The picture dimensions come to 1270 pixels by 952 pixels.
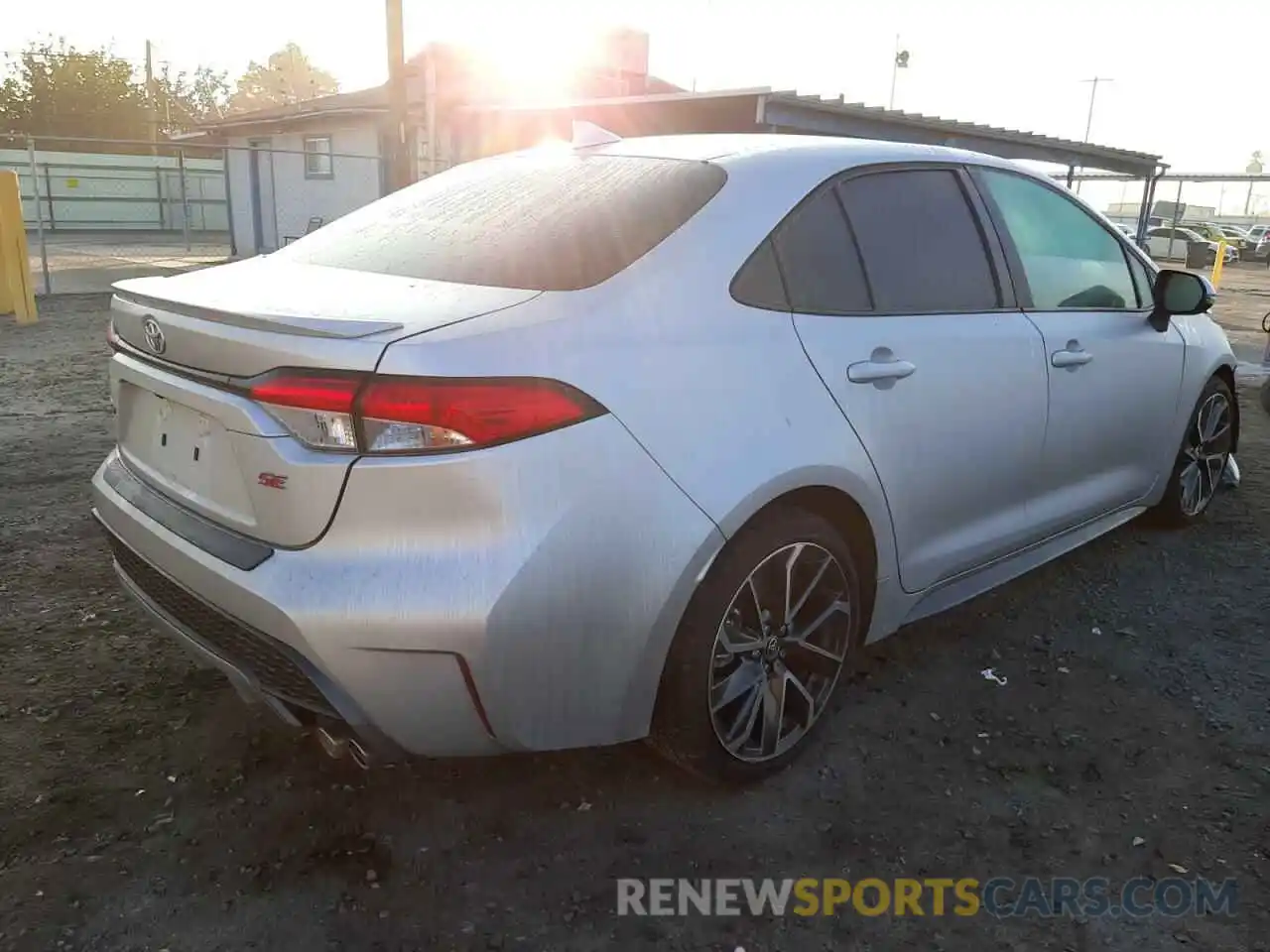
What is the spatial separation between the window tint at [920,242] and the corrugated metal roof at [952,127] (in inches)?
422

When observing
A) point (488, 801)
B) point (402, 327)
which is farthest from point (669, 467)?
point (488, 801)

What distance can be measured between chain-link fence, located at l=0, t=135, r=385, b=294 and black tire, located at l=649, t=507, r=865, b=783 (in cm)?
1422

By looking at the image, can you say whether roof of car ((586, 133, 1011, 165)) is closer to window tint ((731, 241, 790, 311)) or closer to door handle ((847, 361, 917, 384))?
window tint ((731, 241, 790, 311))

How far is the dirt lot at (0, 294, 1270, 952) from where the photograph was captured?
216 cm

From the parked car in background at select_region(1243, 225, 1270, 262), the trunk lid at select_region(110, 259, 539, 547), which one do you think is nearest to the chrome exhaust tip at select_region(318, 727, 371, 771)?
the trunk lid at select_region(110, 259, 539, 547)

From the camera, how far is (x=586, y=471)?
2.01 m

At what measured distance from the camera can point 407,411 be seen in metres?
1.91

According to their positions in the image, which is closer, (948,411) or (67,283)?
(948,411)

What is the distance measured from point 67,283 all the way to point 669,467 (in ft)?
54.0

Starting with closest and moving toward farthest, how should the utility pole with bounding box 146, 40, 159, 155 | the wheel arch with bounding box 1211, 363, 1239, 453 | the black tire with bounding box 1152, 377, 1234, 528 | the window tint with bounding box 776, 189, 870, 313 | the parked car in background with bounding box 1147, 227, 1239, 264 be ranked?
the window tint with bounding box 776, 189, 870, 313 → the black tire with bounding box 1152, 377, 1234, 528 → the wheel arch with bounding box 1211, 363, 1239, 453 → the parked car in background with bounding box 1147, 227, 1239, 264 → the utility pole with bounding box 146, 40, 159, 155

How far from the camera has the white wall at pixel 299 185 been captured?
2141cm

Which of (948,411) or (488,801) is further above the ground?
(948,411)

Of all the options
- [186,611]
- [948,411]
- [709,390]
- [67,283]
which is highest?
[709,390]

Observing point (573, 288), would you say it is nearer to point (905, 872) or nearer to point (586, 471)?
point (586, 471)
